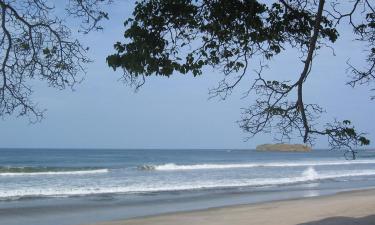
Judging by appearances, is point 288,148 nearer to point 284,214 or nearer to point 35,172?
point 35,172

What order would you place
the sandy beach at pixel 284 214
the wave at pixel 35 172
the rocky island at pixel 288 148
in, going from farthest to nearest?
the wave at pixel 35 172
the sandy beach at pixel 284 214
the rocky island at pixel 288 148

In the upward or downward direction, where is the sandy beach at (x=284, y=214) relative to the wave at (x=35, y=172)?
downward

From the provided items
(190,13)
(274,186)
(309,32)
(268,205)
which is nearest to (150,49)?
(190,13)

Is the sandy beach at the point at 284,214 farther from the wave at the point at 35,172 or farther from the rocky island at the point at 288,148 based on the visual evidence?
the wave at the point at 35,172

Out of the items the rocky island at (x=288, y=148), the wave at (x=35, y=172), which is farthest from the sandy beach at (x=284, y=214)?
the wave at (x=35, y=172)

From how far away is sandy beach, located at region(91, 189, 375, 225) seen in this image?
41.7ft

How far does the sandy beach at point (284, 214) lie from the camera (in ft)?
41.7

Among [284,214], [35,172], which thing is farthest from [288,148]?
[284,214]

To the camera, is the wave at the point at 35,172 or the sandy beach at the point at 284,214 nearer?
the sandy beach at the point at 284,214

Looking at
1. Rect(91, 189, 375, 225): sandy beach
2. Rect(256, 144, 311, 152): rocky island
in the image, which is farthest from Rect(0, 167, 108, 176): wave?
Rect(91, 189, 375, 225): sandy beach

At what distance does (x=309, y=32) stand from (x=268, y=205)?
10.8 metres

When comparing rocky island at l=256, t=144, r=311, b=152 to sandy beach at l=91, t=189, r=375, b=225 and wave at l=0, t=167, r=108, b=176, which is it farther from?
wave at l=0, t=167, r=108, b=176

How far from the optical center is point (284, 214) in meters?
14.1

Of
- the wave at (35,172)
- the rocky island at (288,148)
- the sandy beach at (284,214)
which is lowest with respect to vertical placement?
the sandy beach at (284,214)
